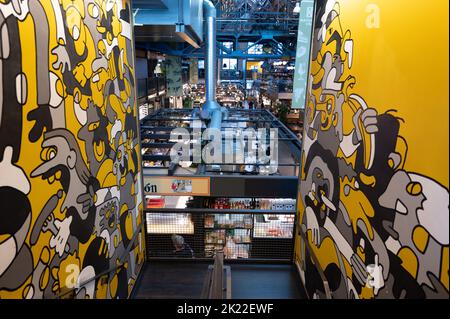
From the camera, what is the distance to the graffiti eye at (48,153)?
2.04 metres

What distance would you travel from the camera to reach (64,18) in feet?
7.33

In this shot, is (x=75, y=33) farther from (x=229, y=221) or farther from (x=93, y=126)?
(x=229, y=221)

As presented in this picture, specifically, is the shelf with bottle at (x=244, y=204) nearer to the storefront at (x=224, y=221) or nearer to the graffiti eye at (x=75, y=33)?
the storefront at (x=224, y=221)

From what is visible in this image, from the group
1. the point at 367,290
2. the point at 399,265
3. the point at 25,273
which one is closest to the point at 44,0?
the point at 25,273

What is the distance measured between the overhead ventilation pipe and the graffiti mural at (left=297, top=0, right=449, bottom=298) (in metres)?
5.86

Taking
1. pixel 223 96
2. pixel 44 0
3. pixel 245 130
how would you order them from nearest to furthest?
pixel 44 0 → pixel 245 130 → pixel 223 96

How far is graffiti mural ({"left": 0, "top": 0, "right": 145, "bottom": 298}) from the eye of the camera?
69.2 inches

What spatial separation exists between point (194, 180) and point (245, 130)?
4.11 m

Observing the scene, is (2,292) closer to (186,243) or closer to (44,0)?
(44,0)

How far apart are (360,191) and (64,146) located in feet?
7.29

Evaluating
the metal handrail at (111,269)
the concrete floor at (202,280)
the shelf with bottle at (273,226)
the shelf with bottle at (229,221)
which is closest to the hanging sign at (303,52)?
the shelf with bottle at (273,226)

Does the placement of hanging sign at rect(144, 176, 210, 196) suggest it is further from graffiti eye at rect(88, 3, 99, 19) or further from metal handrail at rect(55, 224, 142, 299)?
A: graffiti eye at rect(88, 3, 99, 19)

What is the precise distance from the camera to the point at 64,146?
2.29 m

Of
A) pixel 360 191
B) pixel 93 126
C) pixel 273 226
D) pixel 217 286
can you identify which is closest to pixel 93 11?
pixel 93 126
